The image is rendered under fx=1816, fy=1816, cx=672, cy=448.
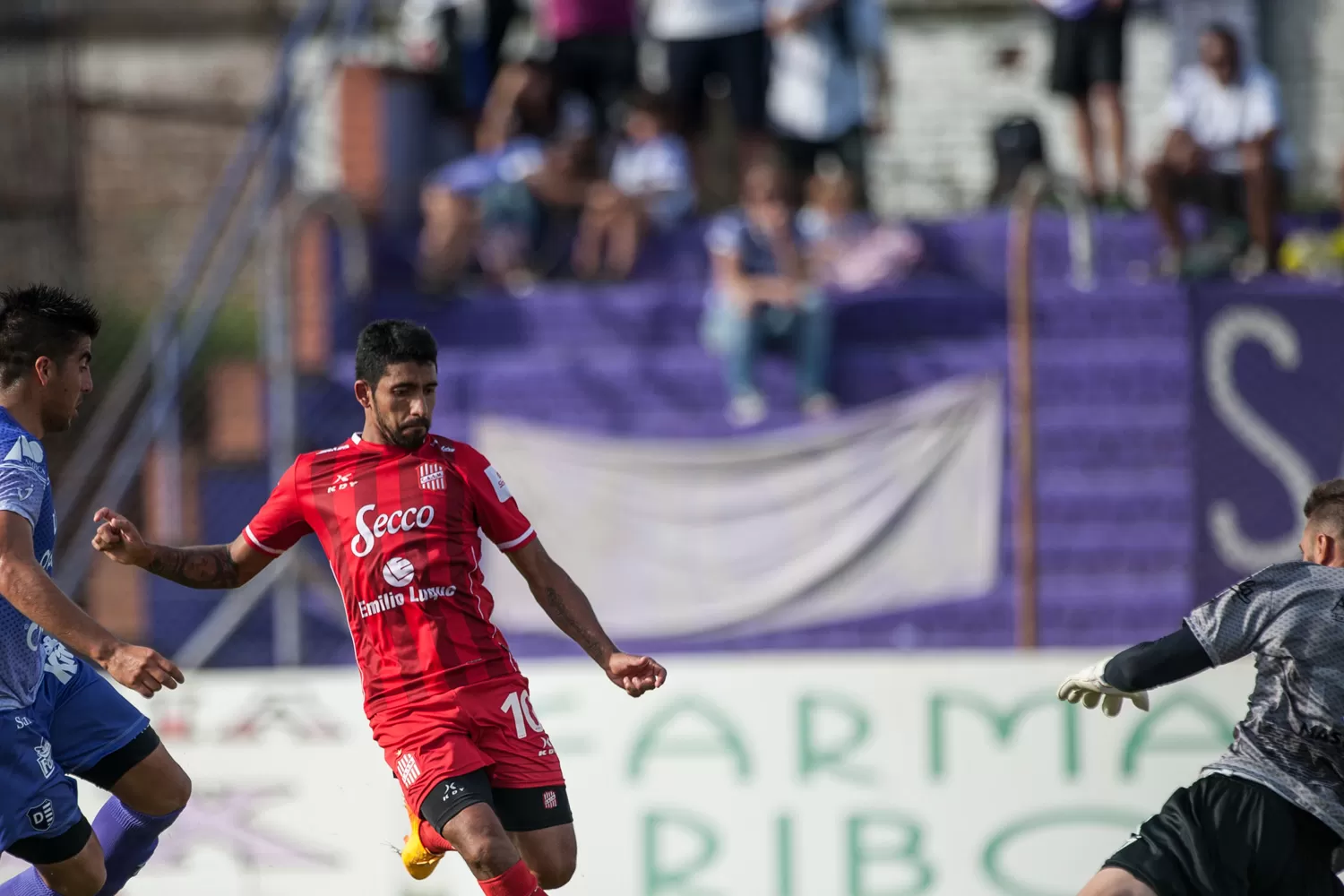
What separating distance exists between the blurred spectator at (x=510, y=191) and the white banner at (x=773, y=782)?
176 inches

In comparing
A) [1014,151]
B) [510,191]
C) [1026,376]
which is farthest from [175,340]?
[1014,151]

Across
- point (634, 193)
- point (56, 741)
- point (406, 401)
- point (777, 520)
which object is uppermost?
point (634, 193)

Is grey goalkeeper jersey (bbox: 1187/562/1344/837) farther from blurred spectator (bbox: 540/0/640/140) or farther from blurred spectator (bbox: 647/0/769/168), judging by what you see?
blurred spectator (bbox: 540/0/640/140)

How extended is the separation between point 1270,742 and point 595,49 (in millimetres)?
7911

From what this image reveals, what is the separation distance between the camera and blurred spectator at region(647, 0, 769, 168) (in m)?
11.0

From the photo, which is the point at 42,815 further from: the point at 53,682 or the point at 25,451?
the point at 25,451

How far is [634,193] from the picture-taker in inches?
429

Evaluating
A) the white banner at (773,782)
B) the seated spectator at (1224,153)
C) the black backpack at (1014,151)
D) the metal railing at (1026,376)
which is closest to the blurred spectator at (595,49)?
the black backpack at (1014,151)

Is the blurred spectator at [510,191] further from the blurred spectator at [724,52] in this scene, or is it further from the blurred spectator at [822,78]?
the blurred spectator at [822,78]

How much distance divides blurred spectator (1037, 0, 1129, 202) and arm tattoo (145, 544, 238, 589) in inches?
283

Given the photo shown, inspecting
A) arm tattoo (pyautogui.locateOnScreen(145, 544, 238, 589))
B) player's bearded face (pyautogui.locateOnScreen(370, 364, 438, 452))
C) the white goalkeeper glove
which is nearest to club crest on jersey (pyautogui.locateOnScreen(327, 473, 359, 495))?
player's bearded face (pyautogui.locateOnScreen(370, 364, 438, 452))

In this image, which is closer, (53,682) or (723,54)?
(53,682)

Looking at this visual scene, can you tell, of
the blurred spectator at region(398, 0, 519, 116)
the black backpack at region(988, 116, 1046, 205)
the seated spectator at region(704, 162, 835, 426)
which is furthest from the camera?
the blurred spectator at region(398, 0, 519, 116)

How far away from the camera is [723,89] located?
12000 millimetres
